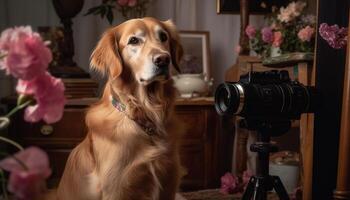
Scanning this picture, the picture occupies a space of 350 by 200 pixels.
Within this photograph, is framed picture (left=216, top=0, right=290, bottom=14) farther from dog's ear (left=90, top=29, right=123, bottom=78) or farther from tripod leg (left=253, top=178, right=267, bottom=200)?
tripod leg (left=253, top=178, right=267, bottom=200)

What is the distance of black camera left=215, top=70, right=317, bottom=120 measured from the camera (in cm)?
115

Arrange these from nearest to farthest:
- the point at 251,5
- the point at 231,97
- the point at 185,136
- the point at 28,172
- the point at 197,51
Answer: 1. the point at 28,172
2. the point at 231,97
3. the point at 185,136
4. the point at 251,5
5. the point at 197,51

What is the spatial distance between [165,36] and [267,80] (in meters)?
0.37

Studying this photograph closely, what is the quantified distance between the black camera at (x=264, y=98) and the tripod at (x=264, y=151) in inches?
1.0

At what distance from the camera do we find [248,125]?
3.97ft

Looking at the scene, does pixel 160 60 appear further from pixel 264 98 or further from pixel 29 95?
pixel 29 95

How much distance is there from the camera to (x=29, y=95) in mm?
405

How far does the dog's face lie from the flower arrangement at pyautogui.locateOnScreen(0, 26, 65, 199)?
77 centimetres

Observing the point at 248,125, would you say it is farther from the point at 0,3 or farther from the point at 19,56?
the point at 0,3

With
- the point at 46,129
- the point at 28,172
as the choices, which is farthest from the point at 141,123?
the point at 28,172

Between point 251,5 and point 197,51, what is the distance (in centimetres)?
40

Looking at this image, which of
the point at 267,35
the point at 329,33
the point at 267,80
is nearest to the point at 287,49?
the point at 267,35

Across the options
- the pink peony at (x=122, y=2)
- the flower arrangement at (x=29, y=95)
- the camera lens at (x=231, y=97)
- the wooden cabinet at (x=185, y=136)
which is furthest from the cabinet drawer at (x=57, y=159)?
the flower arrangement at (x=29, y=95)

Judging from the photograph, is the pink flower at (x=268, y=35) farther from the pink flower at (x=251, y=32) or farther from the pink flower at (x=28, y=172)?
the pink flower at (x=28, y=172)
